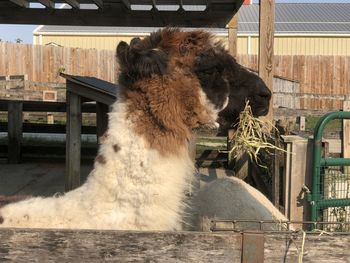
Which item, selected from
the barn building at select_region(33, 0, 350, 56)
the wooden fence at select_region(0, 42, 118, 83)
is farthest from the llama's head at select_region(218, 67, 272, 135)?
the barn building at select_region(33, 0, 350, 56)

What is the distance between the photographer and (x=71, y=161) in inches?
253

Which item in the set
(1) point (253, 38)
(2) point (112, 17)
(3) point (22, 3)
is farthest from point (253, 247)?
(1) point (253, 38)

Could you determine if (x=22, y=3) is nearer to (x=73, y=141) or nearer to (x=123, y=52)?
(x=73, y=141)

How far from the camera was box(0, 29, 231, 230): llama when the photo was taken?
8.33 ft

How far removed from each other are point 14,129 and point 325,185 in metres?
7.75

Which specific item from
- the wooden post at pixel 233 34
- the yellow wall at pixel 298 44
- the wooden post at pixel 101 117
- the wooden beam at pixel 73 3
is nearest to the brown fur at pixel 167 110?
the wooden post at pixel 101 117

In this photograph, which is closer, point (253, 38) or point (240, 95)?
point (240, 95)

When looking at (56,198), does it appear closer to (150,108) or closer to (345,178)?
(150,108)

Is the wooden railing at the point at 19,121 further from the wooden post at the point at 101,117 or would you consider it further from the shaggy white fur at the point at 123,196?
the shaggy white fur at the point at 123,196

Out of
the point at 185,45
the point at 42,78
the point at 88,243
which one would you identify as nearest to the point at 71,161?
the point at 185,45

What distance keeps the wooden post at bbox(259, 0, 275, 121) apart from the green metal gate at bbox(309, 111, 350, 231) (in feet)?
5.58

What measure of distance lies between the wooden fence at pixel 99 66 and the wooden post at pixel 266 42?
1721 cm

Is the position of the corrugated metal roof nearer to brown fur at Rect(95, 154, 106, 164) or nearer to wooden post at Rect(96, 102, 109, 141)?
wooden post at Rect(96, 102, 109, 141)

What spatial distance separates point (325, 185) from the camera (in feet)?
12.8
